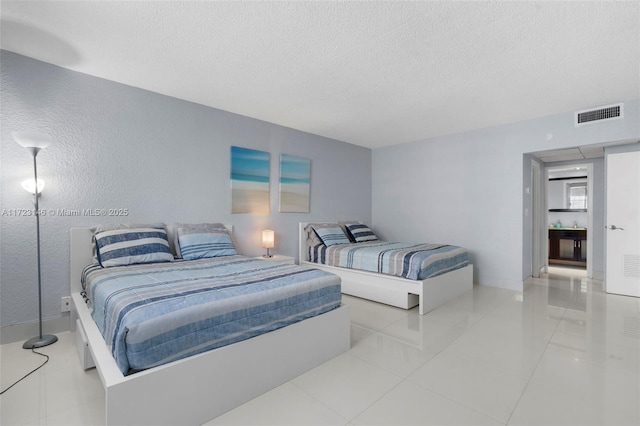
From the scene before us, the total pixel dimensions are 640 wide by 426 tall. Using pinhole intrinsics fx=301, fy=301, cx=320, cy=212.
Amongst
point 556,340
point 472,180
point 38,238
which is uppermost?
point 472,180

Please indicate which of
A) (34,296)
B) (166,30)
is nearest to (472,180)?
(166,30)

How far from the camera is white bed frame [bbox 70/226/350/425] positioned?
1387mm

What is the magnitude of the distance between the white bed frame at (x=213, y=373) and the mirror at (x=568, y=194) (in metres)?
7.18

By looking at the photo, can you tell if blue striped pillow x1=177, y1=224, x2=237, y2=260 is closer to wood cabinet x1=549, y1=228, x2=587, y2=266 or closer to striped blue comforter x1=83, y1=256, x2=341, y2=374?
striped blue comforter x1=83, y1=256, x2=341, y2=374

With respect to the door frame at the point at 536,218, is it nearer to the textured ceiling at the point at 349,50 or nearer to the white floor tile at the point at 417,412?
the textured ceiling at the point at 349,50

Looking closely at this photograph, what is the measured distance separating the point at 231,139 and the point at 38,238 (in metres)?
2.26

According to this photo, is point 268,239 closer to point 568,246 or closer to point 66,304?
point 66,304

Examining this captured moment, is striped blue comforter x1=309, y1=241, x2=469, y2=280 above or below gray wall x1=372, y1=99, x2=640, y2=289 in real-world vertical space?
below

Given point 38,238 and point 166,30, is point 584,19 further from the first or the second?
point 38,238

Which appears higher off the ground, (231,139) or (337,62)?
(337,62)

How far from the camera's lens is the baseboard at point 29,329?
8.38 feet

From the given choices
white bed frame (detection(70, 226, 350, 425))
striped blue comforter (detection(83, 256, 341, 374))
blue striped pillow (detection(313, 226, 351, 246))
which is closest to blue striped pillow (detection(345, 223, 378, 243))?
blue striped pillow (detection(313, 226, 351, 246))

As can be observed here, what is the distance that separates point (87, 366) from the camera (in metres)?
2.11

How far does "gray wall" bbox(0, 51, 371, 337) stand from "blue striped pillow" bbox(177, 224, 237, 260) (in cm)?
30
